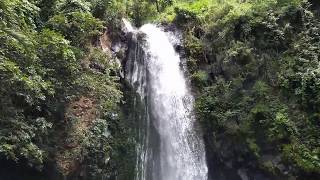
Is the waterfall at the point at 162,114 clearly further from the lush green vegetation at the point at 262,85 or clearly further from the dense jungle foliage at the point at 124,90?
the lush green vegetation at the point at 262,85

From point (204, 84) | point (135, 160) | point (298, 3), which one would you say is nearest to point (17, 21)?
point (135, 160)

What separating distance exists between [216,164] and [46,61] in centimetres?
642

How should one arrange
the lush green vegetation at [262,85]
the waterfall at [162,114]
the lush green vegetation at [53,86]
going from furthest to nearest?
1. the waterfall at [162,114]
2. the lush green vegetation at [262,85]
3. the lush green vegetation at [53,86]

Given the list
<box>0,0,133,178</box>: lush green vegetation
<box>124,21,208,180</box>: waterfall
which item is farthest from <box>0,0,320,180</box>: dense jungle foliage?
<box>124,21,208,180</box>: waterfall

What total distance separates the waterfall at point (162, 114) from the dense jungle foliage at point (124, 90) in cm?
49

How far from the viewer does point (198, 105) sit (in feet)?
45.2

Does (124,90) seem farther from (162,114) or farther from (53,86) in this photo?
(53,86)

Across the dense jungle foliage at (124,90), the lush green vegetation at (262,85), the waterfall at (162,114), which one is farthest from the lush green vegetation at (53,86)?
the lush green vegetation at (262,85)

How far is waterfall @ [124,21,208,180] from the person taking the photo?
1359 centimetres

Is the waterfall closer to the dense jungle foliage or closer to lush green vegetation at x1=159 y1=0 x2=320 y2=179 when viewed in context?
the dense jungle foliage

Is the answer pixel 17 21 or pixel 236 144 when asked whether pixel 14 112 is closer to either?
pixel 17 21

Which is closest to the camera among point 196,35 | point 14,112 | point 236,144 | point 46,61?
point 14,112

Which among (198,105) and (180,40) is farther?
(180,40)

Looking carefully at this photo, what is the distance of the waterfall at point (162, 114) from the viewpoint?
13586 mm
